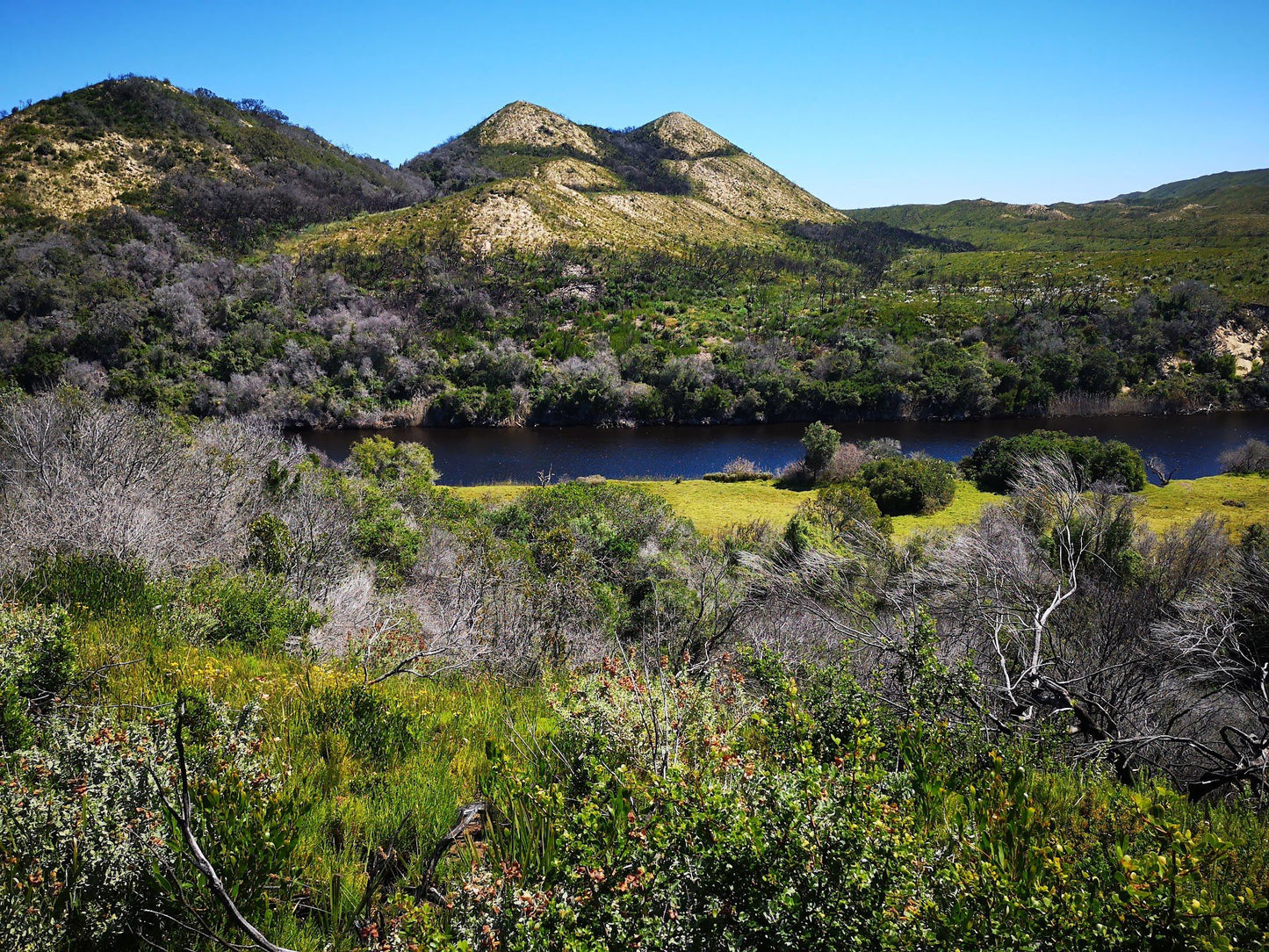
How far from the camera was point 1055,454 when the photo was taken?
2288 cm

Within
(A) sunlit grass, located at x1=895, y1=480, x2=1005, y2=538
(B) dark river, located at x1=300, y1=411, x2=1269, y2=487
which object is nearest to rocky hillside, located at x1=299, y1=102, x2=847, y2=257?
(B) dark river, located at x1=300, y1=411, x2=1269, y2=487

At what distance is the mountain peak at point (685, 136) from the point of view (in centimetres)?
15625

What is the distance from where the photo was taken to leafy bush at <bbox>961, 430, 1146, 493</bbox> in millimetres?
24250

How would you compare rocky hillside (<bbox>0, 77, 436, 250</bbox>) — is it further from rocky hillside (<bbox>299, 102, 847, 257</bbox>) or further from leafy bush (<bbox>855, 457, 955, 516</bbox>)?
leafy bush (<bbox>855, 457, 955, 516</bbox>)

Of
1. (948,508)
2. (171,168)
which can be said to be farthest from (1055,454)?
(171,168)

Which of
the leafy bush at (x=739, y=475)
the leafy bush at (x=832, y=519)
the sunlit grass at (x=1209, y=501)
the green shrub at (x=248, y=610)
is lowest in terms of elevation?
the sunlit grass at (x=1209, y=501)

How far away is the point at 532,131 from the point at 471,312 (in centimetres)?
9929

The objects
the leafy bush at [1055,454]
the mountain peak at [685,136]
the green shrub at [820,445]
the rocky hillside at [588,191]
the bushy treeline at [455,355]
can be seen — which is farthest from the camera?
the mountain peak at [685,136]

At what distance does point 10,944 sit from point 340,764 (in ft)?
4.66

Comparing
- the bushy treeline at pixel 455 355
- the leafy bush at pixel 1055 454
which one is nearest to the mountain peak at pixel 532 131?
the bushy treeline at pixel 455 355

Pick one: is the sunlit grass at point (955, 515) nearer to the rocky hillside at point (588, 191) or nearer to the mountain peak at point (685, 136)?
the rocky hillside at point (588, 191)

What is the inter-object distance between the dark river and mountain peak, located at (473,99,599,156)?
114033 millimetres

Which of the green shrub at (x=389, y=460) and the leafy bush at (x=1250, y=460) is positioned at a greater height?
the green shrub at (x=389, y=460)

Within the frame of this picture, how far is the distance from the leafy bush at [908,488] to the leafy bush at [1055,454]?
2.36 metres
